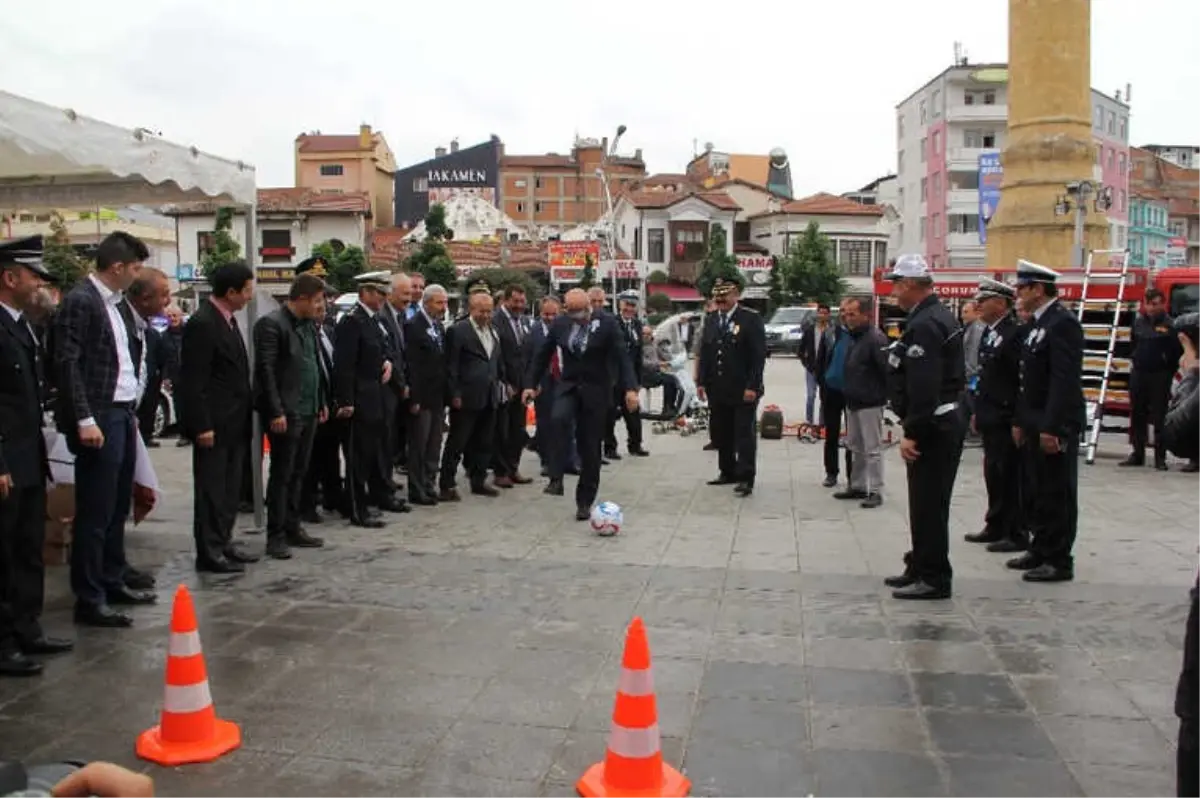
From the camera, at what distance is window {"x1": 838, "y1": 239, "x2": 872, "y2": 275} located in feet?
228

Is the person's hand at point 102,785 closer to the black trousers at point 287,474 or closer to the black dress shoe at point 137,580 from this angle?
the black dress shoe at point 137,580

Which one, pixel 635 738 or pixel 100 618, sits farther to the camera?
pixel 100 618

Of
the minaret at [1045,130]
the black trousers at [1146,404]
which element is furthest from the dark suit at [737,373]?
the minaret at [1045,130]

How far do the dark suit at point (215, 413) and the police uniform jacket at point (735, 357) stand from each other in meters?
4.75

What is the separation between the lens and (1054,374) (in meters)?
6.51

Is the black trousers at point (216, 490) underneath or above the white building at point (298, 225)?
underneath

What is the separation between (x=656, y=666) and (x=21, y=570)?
3.09 metres

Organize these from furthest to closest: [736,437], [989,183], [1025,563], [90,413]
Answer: [989,183]
[736,437]
[1025,563]
[90,413]

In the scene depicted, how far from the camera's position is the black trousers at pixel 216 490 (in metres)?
6.57

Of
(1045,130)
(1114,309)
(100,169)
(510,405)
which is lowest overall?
(510,405)

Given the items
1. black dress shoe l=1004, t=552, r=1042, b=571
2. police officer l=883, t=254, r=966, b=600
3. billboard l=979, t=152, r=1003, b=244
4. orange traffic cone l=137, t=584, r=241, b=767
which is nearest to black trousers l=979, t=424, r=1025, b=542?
black dress shoe l=1004, t=552, r=1042, b=571

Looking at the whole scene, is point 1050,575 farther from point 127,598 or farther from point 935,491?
point 127,598

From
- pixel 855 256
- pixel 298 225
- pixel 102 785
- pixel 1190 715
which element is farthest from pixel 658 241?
pixel 102 785

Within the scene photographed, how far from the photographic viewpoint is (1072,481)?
6.74 meters
